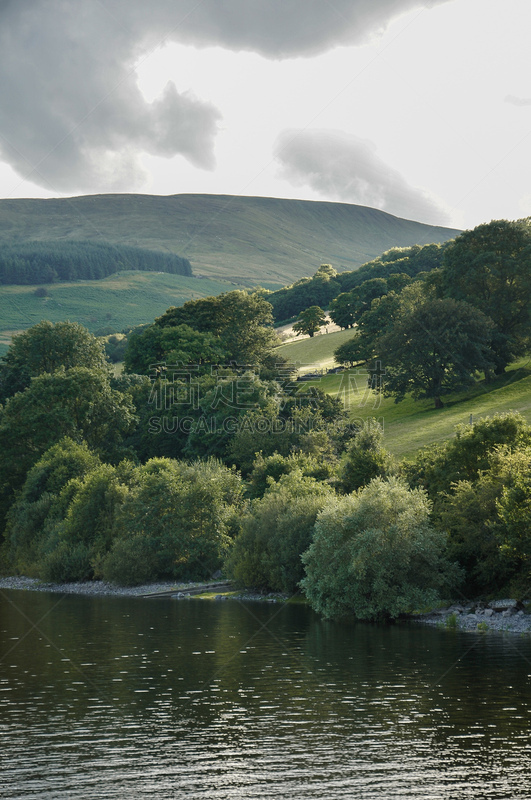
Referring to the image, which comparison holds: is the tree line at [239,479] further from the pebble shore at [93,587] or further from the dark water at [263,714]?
the dark water at [263,714]

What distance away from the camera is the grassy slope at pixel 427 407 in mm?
88500

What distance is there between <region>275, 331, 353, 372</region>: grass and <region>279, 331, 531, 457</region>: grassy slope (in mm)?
18767

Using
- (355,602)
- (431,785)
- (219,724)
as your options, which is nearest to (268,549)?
(355,602)

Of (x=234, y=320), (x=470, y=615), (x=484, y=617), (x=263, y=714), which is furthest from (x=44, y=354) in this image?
(x=263, y=714)

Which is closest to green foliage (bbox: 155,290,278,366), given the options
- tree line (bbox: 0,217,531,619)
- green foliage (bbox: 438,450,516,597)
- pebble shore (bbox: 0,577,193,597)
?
tree line (bbox: 0,217,531,619)

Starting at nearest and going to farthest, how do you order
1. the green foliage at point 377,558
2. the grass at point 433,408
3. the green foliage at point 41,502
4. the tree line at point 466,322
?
1. the green foliage at point 377,558
2. the green foliage at point 41,502
3. the grass at point 433,408
4. the tree line at point 466,322

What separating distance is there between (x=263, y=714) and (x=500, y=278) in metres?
89.3

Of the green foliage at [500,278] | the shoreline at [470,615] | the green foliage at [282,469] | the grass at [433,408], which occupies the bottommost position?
the shoreline at [470,615]

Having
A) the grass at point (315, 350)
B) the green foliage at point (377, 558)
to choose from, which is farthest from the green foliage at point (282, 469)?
the grass at point (315, 350)

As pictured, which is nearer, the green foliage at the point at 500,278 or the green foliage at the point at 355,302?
the green foliage at the point at 500,278

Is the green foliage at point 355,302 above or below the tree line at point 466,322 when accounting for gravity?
above

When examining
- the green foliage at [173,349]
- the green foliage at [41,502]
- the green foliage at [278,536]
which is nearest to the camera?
the green foliage at [278,536]

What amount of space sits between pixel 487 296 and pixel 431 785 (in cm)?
9499

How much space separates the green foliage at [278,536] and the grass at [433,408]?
1743 cm
